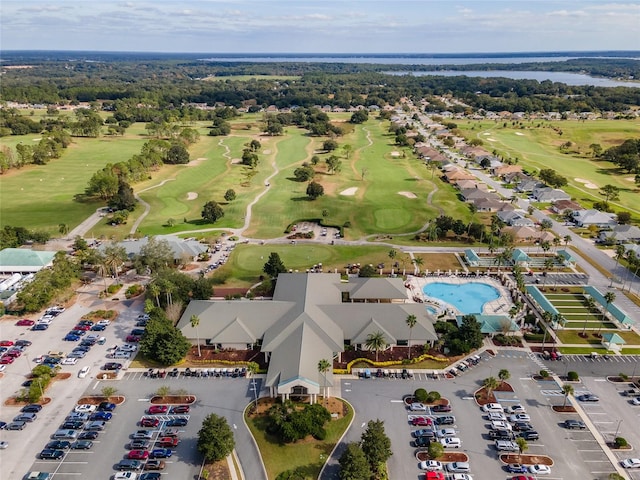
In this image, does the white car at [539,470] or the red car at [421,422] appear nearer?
the white car at [539,470]

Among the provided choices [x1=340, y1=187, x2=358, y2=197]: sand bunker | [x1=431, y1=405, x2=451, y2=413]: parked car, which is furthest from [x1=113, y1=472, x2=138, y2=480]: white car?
[x1=340, y1=187, x2=358, y2=197]: sand bunker

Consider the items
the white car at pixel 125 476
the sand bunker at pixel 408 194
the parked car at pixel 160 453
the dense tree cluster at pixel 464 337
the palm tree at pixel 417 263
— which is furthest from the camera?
the sand bunker at pixel 408 194

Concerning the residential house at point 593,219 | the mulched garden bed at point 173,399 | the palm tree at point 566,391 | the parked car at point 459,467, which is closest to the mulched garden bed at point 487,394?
the palm tree at point 566,391

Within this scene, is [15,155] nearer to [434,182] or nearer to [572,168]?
[434,182]

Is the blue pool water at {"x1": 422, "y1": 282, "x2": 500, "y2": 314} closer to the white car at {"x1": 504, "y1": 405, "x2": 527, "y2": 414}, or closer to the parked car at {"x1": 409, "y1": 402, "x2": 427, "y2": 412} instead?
the white car at {"x1": 504, "y1": 405, "x2": 527, "y2": 414}

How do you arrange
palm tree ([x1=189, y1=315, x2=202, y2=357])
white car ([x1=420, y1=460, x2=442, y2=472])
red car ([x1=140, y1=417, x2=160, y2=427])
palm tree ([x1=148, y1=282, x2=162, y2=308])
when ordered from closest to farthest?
white car ([x1=420, y1=460, x2=442, y2=472]) < red car ([x1=140, y1=417, x2=160, y2=427]) < palm tree ([x1=189, y1=315, x2=202, y2=357]) < palm tree ([x1=148, y1=282, x2=162, y2=308])

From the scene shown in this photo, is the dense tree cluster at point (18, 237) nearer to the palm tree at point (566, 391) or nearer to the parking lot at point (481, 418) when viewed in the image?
the parking lot at point (481, 418)

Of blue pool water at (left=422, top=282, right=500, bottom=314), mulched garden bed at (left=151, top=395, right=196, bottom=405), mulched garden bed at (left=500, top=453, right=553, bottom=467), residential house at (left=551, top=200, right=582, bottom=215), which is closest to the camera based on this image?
mulched garden bed at (left=500, top=453, right=553, bottom=467)
